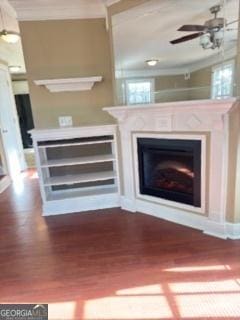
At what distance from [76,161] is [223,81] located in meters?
1.79

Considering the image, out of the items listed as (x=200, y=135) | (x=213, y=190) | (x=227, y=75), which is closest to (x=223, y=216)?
(x=213, y=190)

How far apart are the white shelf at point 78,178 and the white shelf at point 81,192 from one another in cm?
20

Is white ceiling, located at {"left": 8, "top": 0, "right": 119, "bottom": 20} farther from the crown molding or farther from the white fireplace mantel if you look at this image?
the white fireplace mantel

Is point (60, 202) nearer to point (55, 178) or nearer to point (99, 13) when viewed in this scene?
point (55, 178)

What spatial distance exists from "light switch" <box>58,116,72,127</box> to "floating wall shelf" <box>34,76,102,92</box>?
1.10 ft

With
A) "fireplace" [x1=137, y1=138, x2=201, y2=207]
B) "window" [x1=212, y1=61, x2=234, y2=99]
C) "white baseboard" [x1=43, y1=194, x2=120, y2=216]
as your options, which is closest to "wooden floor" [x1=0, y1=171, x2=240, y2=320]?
"white baseboard" [x1=43, y1=194, x2=120, y2=216]

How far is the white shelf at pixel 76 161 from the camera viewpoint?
2.85 metres

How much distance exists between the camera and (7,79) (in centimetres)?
509

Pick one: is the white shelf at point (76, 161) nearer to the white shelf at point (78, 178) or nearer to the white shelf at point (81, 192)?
the white shelf at point (78, 178)

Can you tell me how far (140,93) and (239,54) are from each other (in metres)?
0.97

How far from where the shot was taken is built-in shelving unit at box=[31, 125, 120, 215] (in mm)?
2803

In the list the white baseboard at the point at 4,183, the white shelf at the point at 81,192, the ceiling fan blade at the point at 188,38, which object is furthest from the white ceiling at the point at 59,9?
the white baseboard at the point at 4,183

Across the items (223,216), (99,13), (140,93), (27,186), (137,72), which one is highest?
(99,13)

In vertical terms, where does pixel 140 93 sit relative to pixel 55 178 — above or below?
above
